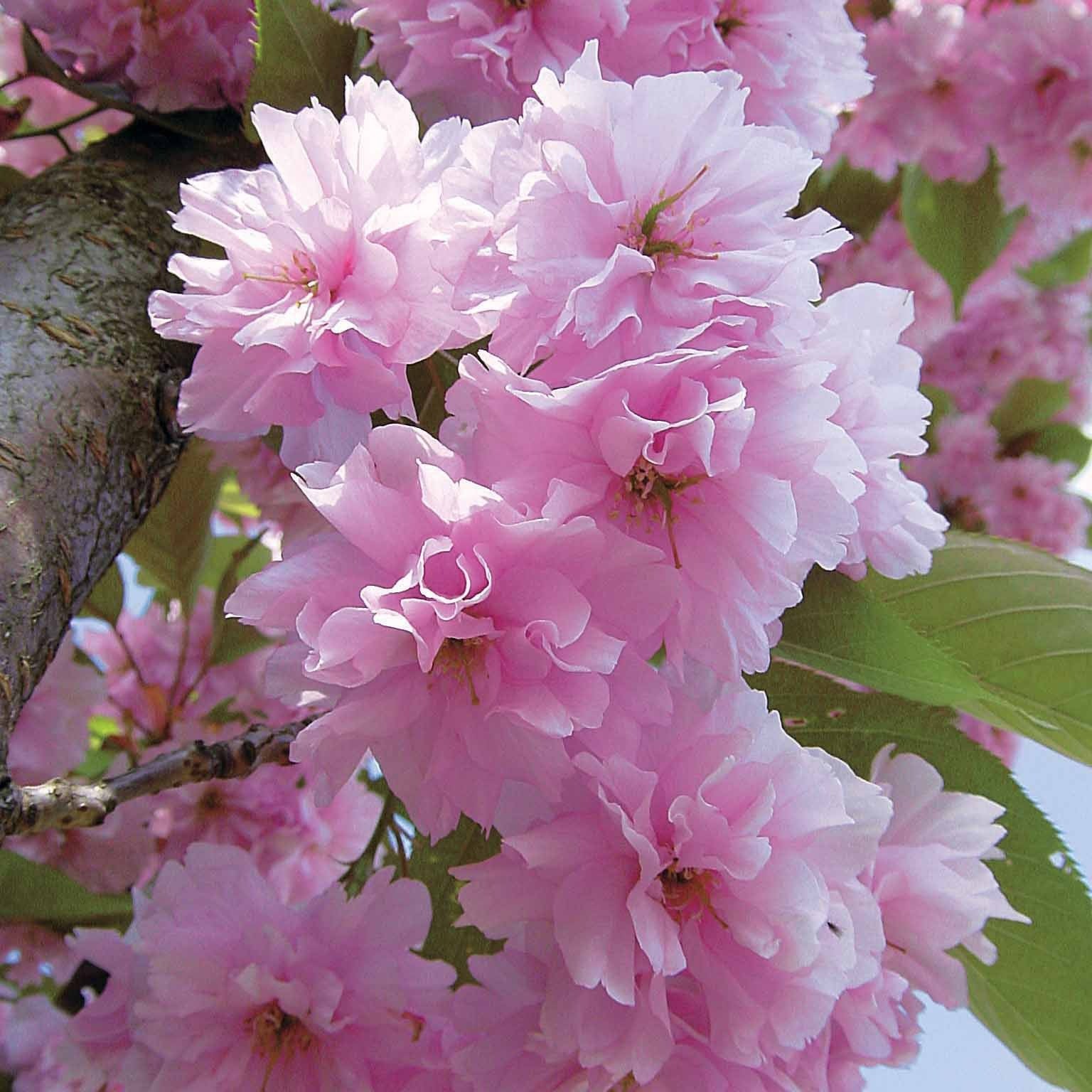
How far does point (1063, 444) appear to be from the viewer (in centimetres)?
174

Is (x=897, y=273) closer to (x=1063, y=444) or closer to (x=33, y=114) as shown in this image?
(x=1063, y=444)

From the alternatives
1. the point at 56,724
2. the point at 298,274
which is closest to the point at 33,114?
the point at 56,724

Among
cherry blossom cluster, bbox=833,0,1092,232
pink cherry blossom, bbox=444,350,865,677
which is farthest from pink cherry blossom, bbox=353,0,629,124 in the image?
cherry blossom cluster, bbox=833,0,1092,232

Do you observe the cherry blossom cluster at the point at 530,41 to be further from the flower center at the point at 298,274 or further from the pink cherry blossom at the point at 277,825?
the pink cherry blossom at the point at 277,825

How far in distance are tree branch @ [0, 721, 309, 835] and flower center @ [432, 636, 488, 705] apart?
0.11 m

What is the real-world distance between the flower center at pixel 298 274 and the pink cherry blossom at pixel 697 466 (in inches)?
2.8

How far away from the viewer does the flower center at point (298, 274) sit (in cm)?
40

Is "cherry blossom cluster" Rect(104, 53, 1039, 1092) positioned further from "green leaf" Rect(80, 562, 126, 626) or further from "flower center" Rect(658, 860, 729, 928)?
"green leaf" Rect(80, 562, 126, 626)

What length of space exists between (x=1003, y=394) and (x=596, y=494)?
5.45ft

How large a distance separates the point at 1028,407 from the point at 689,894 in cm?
160

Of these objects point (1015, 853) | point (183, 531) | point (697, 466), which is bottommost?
point (183, 531)

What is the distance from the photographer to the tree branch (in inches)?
15.3

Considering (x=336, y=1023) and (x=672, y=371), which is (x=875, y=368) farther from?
(x=336, y=1023)

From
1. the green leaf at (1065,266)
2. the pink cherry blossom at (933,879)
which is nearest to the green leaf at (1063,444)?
the green leaf at (1065,266)
